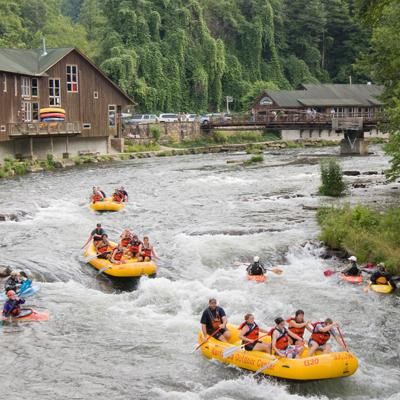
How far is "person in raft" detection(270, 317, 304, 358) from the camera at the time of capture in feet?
47.6

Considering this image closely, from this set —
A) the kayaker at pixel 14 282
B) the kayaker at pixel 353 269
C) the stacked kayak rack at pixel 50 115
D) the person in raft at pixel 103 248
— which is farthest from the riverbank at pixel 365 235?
the stacked kayak rack at pixel 50 115

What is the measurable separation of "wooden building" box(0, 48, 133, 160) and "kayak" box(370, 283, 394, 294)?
31.6m

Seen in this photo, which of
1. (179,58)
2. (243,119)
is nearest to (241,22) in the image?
(179,58)

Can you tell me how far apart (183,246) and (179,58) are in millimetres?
61795

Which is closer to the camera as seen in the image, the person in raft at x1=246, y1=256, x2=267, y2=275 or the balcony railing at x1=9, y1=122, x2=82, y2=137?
the person in raft at x1=246, y1=256, x2=267, y2=275

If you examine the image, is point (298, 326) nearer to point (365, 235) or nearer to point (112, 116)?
point (365, 235)

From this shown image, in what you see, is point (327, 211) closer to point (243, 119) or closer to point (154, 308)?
point (154, 308)

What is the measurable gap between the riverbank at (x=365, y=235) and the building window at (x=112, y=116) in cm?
3195

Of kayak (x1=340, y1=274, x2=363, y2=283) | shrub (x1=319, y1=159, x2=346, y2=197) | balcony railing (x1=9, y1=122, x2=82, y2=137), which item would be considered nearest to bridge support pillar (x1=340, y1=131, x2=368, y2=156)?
balcony railing (x1=9, y1=122, x2=82, y2=137)

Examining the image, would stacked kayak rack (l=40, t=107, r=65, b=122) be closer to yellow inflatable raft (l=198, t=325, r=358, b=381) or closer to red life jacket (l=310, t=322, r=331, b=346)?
yellow inflatable raft (l=198, t=325, r=358, b=381)

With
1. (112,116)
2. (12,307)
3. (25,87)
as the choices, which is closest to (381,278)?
(12,307)

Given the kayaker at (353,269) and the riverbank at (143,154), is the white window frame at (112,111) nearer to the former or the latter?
the riverbank at (143,154)

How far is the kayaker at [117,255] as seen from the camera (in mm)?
21311

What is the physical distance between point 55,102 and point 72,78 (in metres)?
2.24
